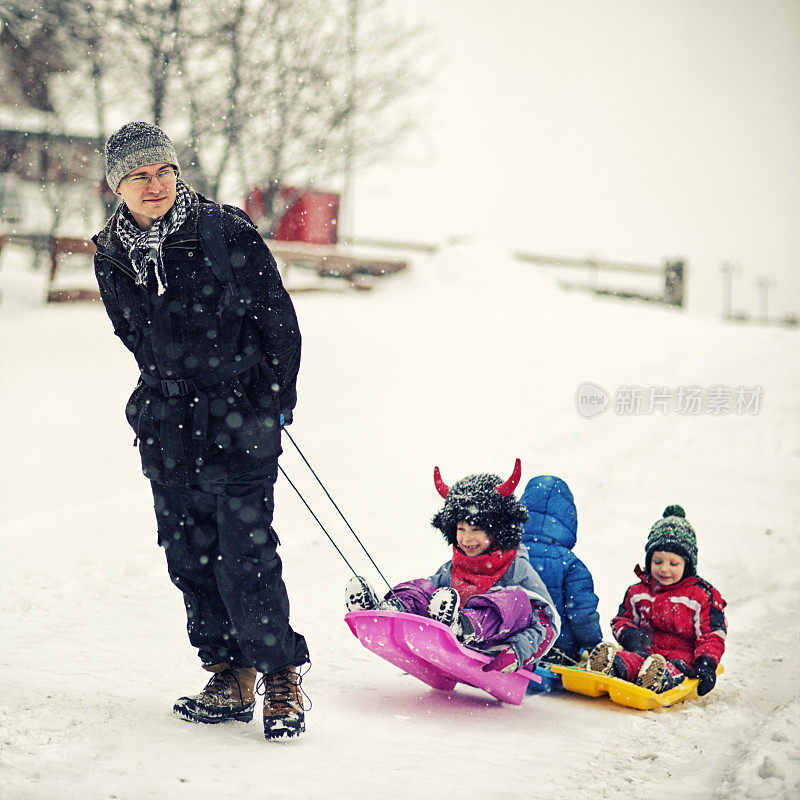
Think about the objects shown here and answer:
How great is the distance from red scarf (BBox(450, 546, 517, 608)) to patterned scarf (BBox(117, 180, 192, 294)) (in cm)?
164

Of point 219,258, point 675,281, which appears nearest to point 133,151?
point 219,258

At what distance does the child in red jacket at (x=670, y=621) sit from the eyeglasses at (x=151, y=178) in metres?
2.50

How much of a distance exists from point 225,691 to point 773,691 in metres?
2.48

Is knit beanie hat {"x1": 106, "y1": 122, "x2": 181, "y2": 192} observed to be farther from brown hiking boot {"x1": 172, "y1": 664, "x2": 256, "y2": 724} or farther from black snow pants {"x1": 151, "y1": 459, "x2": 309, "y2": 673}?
brown hiking boot {"x1": 172, "y1": 664, "x2": 256, "y2": 724}

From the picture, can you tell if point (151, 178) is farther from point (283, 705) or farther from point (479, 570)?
point (479, 570)

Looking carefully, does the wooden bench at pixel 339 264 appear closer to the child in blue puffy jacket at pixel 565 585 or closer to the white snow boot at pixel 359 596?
the child in blue puffy jacket at pixel 565 585

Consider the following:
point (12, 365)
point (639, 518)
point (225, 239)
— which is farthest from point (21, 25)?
point (225, 239)

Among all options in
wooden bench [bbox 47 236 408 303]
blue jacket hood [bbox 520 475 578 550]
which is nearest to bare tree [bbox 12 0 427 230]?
wooden bench [bbox 47 236 408 303]

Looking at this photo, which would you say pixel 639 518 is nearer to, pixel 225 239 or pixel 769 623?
pixel 769 623

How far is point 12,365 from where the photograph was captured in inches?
367

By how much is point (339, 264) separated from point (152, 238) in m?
11.5

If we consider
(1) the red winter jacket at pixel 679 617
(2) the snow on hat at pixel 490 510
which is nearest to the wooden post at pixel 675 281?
(1) the red winter jacket at pixel 679 617

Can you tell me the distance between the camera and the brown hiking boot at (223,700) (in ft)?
9.61

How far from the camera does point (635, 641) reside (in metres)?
4.08
